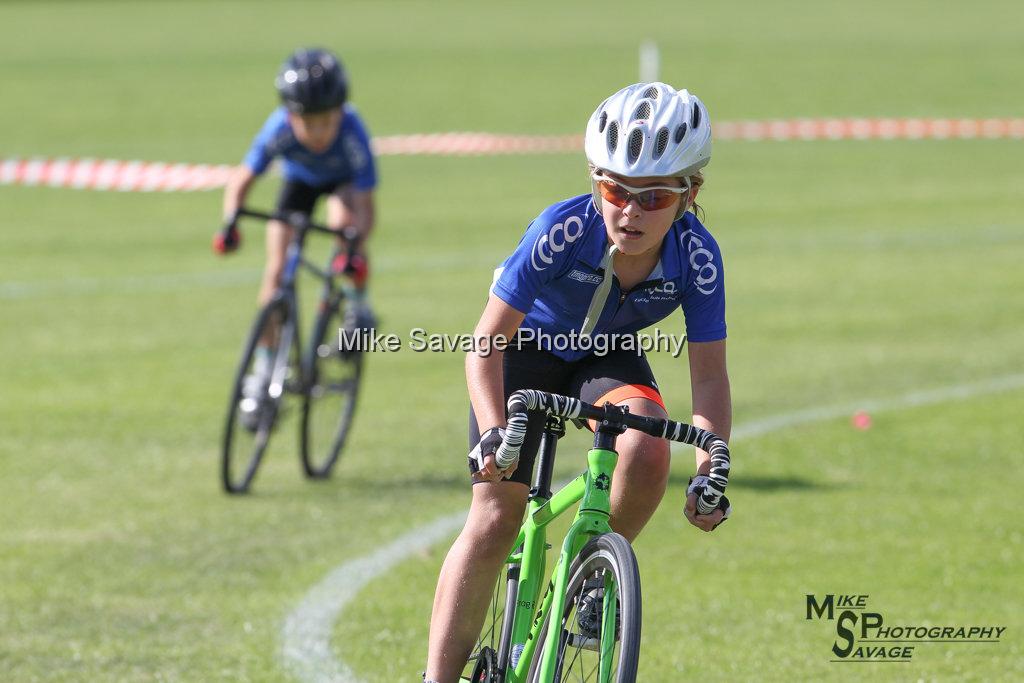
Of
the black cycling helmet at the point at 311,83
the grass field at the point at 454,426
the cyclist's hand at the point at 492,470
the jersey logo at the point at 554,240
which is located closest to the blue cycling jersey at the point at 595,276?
the jersey logo at the point at 554,240

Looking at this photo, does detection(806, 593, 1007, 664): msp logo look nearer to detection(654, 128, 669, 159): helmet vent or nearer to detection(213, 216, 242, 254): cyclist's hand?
detection(654, 128, 669, 159): helmet vent

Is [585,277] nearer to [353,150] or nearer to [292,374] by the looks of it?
[292,374]

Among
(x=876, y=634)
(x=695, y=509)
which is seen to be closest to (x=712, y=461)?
(x=695, y=509)

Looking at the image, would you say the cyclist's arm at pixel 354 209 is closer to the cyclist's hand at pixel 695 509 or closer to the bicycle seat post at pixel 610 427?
the bicycle seat post at pixel 610 427

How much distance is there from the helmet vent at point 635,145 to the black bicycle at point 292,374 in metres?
4.69

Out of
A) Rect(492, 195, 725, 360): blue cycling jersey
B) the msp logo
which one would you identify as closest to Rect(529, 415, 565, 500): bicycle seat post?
Rect(492, 195, 725, 360): blue cycling jersey

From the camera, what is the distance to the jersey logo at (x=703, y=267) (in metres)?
5.10

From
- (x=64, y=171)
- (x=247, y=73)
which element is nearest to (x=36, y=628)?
(x=64, y=171)

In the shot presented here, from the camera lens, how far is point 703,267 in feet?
16.7

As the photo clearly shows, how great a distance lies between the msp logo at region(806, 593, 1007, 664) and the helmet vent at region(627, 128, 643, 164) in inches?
102

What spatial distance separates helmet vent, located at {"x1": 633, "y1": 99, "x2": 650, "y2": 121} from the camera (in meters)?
4.82

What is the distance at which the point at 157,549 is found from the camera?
8102 mm

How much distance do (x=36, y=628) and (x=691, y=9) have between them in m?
69.9

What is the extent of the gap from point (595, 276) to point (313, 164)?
5543 mm
